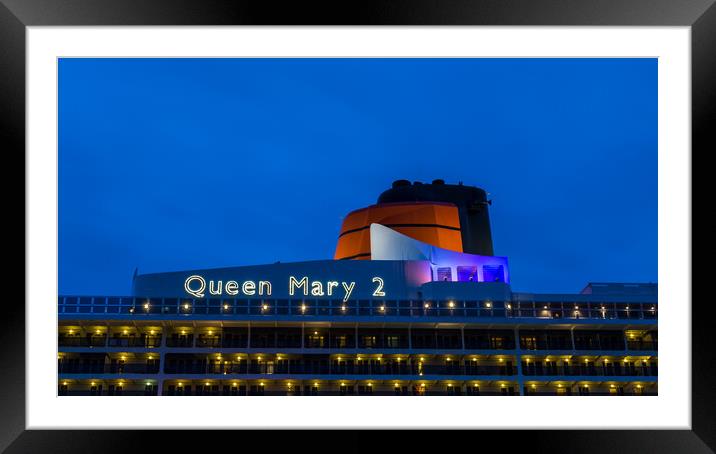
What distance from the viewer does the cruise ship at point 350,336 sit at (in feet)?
75.4

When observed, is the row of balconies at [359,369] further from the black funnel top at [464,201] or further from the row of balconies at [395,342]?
the black funnel top at [464,201]

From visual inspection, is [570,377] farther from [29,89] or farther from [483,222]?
[29,89]

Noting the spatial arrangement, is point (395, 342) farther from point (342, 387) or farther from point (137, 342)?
point (137, 342)

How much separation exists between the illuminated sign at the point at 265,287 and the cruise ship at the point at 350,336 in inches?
1.2

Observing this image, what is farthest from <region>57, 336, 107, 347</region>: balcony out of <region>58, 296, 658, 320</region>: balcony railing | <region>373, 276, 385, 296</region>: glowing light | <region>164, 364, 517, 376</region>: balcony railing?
<region>373, 276, 385, 296</region>: glowing light

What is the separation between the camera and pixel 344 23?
9.44 feet

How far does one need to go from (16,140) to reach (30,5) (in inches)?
16.8

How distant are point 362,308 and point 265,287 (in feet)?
8.90

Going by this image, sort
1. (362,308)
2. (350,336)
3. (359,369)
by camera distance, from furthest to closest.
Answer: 1. (362,308)
2. (350,336)
3. (359,369)

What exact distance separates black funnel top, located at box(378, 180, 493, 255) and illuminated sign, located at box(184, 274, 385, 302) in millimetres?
5615

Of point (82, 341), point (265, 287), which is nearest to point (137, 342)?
point (82, 341)

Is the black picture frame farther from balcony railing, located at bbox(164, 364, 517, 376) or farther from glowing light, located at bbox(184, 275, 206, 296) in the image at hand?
glowing light, located at bbox(184, 275, 206, 296)

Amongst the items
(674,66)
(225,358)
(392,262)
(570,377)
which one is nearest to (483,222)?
(392,262)

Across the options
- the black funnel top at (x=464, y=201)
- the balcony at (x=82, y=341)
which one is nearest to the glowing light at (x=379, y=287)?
the black funnel top at (x=464, y=201)
